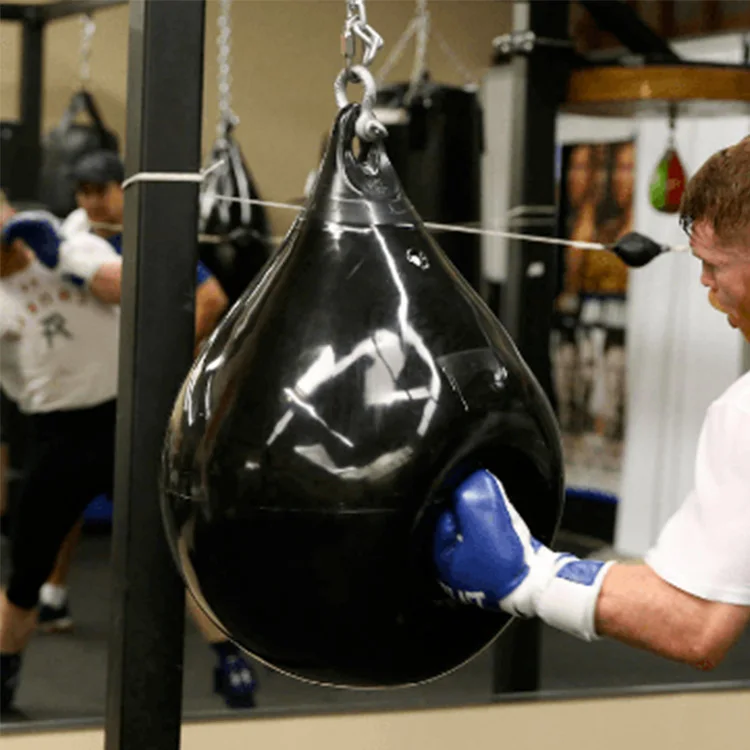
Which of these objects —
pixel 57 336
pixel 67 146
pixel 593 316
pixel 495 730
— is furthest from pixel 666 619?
pixel 593 316

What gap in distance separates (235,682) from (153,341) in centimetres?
203

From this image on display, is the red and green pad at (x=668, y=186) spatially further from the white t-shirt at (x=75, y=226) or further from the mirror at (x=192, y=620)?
the white t-shirt at (x=75, y=226)

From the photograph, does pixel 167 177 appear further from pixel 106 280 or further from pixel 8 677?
pixel 8 677

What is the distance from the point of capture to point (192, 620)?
448 centimetres

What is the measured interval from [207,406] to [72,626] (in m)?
3.14

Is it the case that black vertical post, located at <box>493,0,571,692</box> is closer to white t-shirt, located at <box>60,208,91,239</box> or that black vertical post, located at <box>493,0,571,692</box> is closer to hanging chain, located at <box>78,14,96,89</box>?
white t-shirt, located at <box>60,208,91,239</box>

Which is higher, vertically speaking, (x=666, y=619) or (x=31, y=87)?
(x=31, y=87)

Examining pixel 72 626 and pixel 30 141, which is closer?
pixel 72 626

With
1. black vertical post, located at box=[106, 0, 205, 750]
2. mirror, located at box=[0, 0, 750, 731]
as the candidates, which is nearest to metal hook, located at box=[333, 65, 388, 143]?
black vertical post, located at box=[106, 0, 205, 750]

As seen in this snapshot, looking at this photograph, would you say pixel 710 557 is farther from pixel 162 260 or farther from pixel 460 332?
pixel 162 260

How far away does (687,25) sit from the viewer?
5.40 m

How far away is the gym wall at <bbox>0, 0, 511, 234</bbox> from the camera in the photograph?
4.68 meters

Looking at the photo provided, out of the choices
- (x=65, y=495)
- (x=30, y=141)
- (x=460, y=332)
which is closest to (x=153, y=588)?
(x=460, y=332)

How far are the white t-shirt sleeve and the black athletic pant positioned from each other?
2.19m
